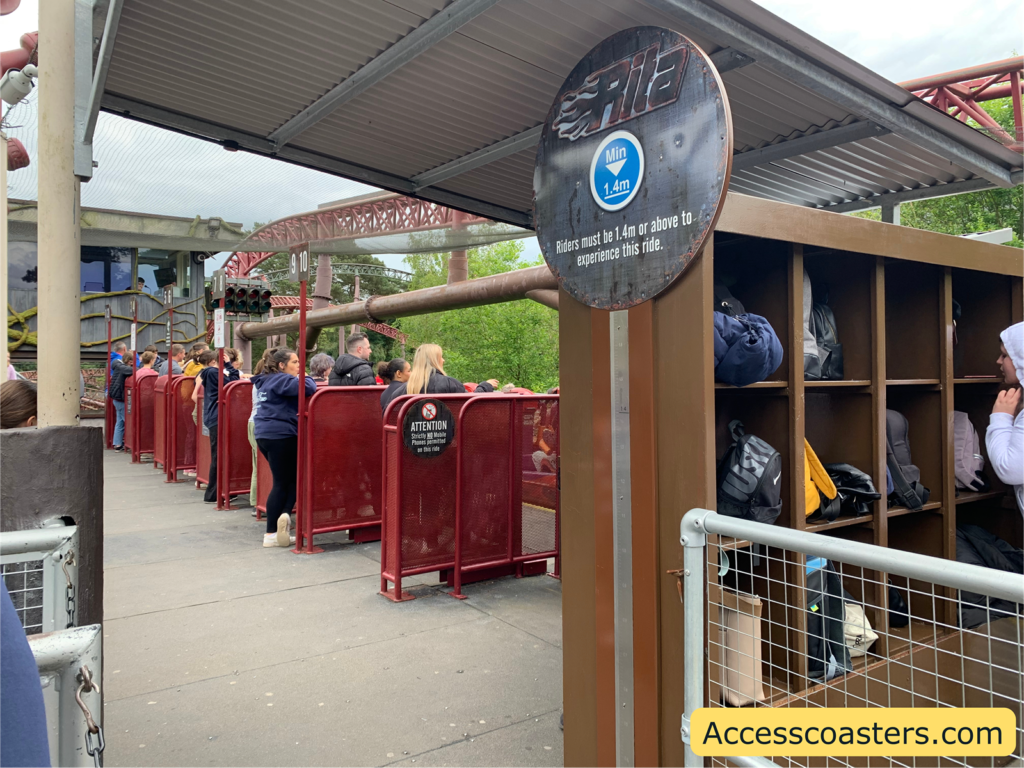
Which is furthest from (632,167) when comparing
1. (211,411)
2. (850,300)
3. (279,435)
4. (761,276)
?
(211,411)

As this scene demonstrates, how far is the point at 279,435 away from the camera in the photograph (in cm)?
745

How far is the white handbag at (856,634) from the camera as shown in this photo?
3.30m

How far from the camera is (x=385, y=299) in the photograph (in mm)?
12711

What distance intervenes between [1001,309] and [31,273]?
32607 mm

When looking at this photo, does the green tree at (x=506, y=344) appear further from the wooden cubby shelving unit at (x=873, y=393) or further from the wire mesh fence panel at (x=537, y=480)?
the wooden cubby shelving unit at (x=873, y=393)

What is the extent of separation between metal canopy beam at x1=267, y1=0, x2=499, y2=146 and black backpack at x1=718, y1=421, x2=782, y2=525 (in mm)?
1978

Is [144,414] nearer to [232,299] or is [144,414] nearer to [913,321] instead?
[232,299]

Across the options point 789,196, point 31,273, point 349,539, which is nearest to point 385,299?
point 349,539

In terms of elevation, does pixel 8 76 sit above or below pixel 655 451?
above

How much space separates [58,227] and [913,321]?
4173mm

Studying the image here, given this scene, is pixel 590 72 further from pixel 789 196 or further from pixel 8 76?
pixel 8 76

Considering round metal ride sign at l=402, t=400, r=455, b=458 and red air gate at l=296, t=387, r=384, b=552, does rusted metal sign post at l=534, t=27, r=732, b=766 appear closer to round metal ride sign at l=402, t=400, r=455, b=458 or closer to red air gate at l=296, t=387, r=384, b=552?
round metal ride sign at l=402, t=400, r=455, b=458

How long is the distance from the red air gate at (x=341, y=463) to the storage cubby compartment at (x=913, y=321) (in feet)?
15.4

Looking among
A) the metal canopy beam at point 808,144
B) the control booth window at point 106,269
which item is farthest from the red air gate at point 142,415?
the control booth window at point 106,269
